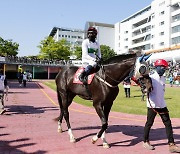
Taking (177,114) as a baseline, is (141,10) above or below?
above

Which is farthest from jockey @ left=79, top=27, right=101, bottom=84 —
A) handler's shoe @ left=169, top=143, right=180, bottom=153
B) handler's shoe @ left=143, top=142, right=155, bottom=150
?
handler's shoe @ left=169, top=143, right=180, bottom=153

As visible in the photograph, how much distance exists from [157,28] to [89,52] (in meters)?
73.3

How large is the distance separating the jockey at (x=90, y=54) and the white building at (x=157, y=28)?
5129cm

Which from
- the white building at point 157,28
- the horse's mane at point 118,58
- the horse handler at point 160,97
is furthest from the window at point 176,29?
the horse handler at point 160,97

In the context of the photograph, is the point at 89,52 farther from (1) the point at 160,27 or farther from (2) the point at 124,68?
(1) the point at 160,27

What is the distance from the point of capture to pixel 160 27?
7419 centimetres

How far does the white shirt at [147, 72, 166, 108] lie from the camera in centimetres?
569

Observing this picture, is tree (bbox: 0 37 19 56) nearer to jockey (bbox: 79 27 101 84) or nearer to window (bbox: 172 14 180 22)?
window (bbox: 172 14 180 22)

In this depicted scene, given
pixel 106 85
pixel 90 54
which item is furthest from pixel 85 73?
pixel 106 85

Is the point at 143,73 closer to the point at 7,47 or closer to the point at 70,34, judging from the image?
the point at 7,47

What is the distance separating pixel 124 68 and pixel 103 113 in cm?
121

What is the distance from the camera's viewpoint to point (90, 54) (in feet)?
21.7

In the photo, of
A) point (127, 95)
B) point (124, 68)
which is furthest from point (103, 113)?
point (127, 95)

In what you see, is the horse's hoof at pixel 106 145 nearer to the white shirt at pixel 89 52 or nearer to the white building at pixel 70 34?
the white shirt at pixel 89 52
